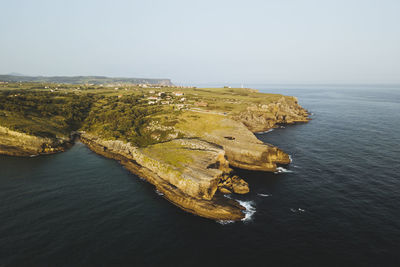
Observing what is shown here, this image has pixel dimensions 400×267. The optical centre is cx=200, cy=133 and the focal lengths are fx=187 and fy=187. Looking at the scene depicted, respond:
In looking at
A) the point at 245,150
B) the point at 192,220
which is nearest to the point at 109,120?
the point at 245,150

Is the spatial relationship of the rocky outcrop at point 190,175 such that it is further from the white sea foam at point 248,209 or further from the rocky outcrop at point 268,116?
the rocky outcrop at point 268,116

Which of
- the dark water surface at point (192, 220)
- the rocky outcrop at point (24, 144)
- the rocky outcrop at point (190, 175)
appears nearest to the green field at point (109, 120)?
the rocky outcrop at point (24, 144)

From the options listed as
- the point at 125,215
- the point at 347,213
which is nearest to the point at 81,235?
the point at 125,215

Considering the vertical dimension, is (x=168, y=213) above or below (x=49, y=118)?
below

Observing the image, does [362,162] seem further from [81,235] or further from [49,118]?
[49,118]

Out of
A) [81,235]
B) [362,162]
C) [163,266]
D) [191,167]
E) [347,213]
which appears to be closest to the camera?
[163,266]

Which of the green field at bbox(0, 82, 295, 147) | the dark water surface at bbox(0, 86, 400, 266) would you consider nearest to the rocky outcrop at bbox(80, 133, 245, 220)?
the dark water surface at bbox(0, 86, 400, 266)

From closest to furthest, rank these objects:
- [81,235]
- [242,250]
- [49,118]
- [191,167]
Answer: [242,250]
[81,235]
[191,167]
[49,118]

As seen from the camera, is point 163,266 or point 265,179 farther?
point 265,179

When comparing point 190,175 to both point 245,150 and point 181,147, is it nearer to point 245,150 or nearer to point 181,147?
point 181,147
